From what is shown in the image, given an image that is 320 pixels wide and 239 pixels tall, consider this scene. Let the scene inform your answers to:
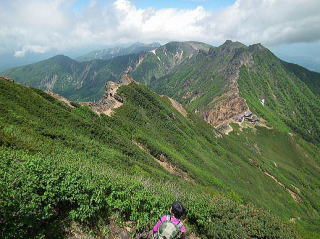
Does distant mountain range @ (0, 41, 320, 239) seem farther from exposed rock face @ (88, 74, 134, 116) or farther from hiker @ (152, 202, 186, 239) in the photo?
hiker @ (152, 202, 186, 239)

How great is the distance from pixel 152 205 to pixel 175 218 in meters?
6.15

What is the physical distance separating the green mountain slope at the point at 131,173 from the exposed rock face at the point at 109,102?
3.34 metres

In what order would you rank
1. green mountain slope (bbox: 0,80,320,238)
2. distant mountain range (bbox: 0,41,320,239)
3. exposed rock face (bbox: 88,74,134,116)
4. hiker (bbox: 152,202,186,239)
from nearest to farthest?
hiker (bbox: 152,202,186,239)
green mountain slope (bbox: 0,80,320,238)
distant mountain range (bbox: 0,41,320,239)
exposed rock face (bbox: 88,74,134,116)

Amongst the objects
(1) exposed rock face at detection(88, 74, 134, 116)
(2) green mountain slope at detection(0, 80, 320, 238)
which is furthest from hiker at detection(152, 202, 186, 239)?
(1) exposed rock face at detection(88, 74, 134, 116)

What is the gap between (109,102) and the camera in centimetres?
12250

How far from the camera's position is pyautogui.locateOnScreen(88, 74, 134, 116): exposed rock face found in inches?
4389

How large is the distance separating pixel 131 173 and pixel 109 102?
75328 mm

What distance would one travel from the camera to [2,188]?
1355cm

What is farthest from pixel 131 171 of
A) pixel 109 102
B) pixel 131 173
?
pixel 109 102

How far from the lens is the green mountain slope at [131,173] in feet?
52.9

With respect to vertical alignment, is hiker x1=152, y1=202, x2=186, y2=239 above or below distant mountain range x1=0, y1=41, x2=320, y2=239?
above

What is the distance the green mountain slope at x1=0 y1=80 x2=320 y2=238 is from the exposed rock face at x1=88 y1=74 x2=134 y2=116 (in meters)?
3.34

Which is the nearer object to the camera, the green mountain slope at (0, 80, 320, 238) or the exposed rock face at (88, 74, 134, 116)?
the green mountain slope at (0, 80, 320, 238)

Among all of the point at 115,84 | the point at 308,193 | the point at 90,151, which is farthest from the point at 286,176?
the point at 90,151
